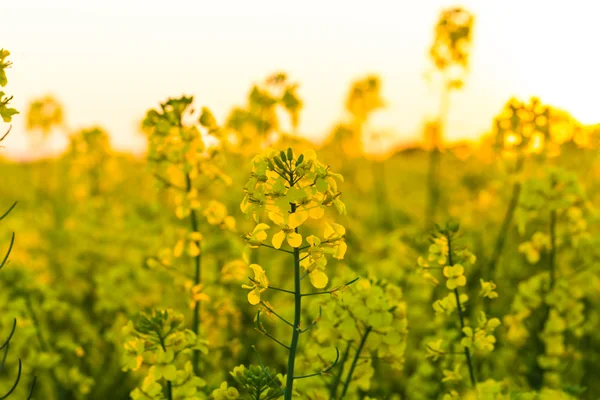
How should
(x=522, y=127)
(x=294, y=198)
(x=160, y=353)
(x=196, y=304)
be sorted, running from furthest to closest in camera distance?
1. (x=522, y=127)
2. (x=196, y=304)
3. (x=160, y=353)
4. (x=294, y=198)

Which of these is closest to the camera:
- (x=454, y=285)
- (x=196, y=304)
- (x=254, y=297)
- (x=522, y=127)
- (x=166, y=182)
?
(x=254, y=297)

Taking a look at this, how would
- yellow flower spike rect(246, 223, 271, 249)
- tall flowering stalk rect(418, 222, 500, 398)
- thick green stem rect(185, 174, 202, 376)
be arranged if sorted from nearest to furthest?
yellow flower spike rect(246, 223, 271, 249) < tall flowering stalk rect(418, 222, 500, 398) < thick green stem rect(185, 174, 202, 376)

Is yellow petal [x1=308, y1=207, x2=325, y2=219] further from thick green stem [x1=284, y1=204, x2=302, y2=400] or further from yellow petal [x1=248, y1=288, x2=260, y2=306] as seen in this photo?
yellow petal [x1=248, y1=288, x2=260, y2=306]

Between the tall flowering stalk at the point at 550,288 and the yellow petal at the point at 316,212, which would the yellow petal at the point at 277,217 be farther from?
the tall flowering stalk at the point at 550,288

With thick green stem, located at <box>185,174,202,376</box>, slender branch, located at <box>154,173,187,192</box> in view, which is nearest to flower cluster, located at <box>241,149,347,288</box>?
thick green stem, located at <box>185,174,202,376</box>

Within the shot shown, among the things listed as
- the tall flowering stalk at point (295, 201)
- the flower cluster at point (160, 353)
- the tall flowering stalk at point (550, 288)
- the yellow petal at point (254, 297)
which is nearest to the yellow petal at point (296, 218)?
the tall flowering stalk at point (295, 201)

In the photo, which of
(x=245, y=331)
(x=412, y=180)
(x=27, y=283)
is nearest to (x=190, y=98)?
(x=27, y=283)

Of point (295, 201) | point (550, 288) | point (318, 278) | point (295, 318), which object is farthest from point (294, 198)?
point (550, 288)

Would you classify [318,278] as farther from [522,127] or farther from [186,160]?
[522,127]

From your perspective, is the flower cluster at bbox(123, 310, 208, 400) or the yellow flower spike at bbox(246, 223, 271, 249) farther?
the flower cluster at bbox(123, 310, 208, 400)

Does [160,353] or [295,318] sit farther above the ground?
[295,318]

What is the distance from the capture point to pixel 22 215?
30.3ft

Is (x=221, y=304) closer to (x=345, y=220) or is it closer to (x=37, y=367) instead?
(x=37, y=367)

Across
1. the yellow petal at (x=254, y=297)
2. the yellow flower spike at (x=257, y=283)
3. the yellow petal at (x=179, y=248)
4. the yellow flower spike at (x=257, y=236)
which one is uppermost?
the yellow petal at (x=179, y=248)
